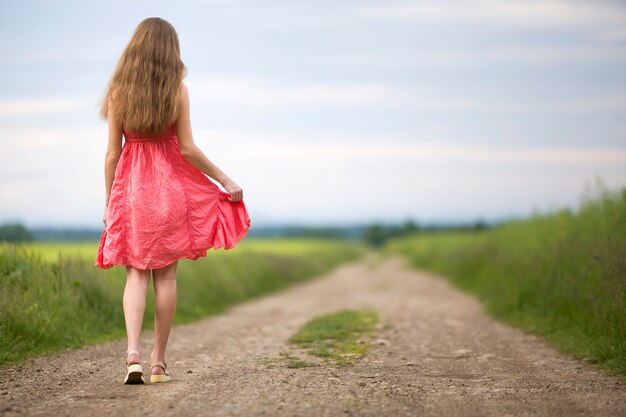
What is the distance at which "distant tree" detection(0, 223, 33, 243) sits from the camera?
8288mm

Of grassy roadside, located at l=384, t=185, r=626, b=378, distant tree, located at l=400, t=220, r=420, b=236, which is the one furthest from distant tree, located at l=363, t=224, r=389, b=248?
grassy roadside, located at l=384, t=185, r=626, b=378

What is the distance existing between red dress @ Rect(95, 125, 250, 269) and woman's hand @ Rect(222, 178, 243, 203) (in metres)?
0.16

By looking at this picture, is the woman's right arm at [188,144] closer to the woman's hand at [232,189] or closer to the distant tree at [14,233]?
the woman's hand at [232,189]

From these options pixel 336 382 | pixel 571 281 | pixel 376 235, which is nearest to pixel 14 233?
pixel 336 382

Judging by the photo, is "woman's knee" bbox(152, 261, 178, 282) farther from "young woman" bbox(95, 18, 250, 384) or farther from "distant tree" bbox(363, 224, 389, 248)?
"distant tree" bbox(363, 224, 389, 248)

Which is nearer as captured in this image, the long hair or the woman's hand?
the long hair

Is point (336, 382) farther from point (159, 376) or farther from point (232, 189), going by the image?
point (232, 189)

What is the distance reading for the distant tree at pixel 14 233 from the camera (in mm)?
8288

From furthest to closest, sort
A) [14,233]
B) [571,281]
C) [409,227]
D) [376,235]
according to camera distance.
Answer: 1. [376,235]
2. [409,227]
3. [14,233]
4. [571,281]

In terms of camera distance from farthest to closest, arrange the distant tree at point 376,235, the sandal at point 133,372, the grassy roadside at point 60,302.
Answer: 1. the distant tree at point 376,235
2. the grassy roadside at point 60,302
3. the sandal at point 133,372

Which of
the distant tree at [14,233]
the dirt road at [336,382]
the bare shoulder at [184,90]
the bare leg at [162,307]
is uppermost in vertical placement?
the bare shoulder at [184,90]

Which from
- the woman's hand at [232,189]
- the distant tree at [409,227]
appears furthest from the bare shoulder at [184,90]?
the distant tree at [409,227]

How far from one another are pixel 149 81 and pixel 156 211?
0.88 metres

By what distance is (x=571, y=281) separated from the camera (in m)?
8.45
